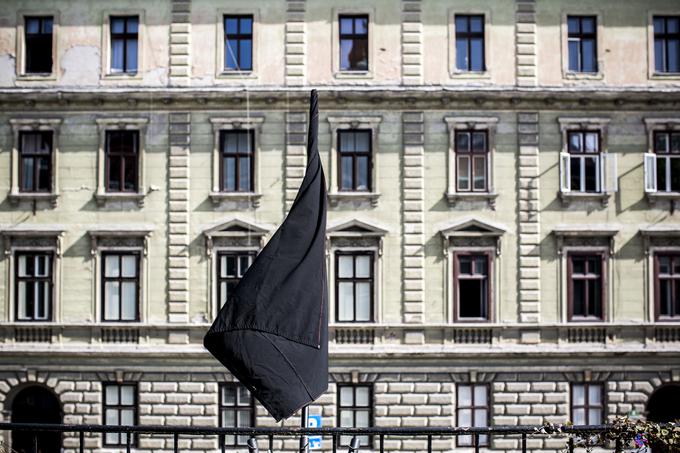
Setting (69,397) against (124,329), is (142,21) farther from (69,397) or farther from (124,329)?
(69,397)

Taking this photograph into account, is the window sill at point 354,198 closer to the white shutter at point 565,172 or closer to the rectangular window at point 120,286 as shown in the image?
the white shutter at point 565,172

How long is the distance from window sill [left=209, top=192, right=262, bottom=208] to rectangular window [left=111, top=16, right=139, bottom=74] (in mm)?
3686

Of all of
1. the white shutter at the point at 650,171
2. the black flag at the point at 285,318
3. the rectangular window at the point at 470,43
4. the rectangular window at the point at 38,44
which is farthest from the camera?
the rectangular window at the point at 38,44

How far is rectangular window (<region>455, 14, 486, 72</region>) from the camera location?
21969 millimetres

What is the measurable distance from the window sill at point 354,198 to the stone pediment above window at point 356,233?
0.46 metres

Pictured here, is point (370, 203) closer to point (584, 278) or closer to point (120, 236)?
point (584, 278)

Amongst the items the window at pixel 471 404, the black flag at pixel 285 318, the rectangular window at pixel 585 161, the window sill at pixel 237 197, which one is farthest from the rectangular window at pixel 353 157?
the black flag at pixel 285 318

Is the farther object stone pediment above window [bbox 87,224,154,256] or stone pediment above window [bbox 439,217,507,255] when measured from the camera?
stone pediment above window [bbox 87,224,154,256]

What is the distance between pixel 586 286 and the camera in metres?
21.9

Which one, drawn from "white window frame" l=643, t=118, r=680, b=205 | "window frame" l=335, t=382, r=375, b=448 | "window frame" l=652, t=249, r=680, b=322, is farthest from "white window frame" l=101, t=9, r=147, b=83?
"window frame" l=652, t=249, r=680, b=322

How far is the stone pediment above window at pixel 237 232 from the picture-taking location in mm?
21672

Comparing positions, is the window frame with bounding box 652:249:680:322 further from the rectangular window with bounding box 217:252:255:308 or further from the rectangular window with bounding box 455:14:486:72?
the rectangular window with bounding box 217:252:255:308

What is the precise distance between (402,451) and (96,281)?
27.0ft

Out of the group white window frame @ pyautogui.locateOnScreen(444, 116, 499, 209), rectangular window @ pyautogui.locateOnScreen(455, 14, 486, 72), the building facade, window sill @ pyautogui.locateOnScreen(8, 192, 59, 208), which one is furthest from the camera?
rectangular window @ pyautogui.locateOnScreen(455, 14, 486, 72)
